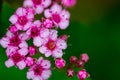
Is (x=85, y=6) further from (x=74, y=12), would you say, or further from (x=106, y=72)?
(x=106, y=72)

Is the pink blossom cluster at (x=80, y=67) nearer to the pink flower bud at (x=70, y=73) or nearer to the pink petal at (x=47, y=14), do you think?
the pink flower bud at (x=70, y=73)

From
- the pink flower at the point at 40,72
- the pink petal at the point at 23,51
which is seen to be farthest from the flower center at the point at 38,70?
the pink petal at the point at 23,51

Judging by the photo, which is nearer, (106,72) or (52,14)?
(52,14)

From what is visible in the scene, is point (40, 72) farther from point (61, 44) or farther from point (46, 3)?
point (46, 3)

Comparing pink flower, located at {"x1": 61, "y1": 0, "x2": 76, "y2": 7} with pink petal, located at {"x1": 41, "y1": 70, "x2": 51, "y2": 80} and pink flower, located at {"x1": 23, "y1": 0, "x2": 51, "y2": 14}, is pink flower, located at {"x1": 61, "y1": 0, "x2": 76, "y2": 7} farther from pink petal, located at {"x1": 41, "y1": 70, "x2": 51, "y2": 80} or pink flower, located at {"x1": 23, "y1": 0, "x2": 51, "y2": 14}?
pink petal, located at {"x1": 41, "y1": 70, "x2": 51, "y2": 80}

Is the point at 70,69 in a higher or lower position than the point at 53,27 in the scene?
lower

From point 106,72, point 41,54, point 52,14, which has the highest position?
point 52,14

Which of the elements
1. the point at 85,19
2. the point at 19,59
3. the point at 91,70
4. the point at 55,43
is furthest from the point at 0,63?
the point at 85,19
